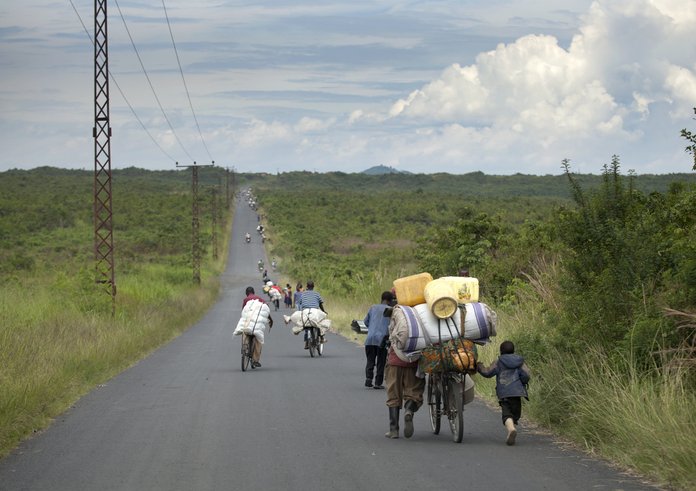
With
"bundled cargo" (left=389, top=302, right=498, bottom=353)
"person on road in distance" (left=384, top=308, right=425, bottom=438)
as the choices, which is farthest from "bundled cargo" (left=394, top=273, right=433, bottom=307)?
"person on road in distance" (left=384, top=308, right=425, bottom=438)

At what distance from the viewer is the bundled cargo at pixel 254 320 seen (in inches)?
839

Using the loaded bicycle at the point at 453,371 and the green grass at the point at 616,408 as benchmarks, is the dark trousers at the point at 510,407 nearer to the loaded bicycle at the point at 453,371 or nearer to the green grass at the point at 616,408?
the loaded bicycle at the point at 453,371

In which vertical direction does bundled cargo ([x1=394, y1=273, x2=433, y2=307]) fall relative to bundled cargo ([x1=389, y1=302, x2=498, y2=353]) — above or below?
Answer: above

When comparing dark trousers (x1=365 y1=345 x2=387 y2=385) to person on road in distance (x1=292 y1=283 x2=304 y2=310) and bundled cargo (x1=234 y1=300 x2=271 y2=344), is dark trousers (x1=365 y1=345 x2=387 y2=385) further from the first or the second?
person on road in distance (x1=292 y1=283 x2=304 y2=310)

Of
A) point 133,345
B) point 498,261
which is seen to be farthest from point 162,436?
point 498,261

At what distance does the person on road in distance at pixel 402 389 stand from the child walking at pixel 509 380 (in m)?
0.89

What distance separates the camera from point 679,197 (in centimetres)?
1295

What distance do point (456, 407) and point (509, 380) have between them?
67 centimetres

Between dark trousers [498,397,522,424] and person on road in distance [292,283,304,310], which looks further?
person on road in distance [292,283,304,310]

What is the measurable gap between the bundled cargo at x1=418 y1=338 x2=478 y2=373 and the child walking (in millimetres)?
205

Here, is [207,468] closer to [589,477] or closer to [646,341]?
[589,477]

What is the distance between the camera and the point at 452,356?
1098cm

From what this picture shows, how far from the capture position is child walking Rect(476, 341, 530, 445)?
1116 centimetres

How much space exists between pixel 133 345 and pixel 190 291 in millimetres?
39837
